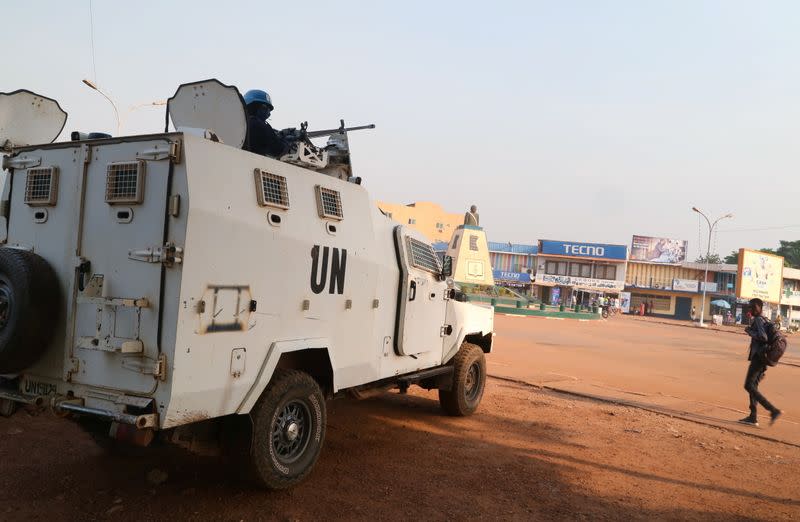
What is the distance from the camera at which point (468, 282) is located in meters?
35.3

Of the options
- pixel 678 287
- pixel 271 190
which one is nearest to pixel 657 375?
pixel 271 190

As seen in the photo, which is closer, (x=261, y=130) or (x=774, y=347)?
(x=261, y=130)

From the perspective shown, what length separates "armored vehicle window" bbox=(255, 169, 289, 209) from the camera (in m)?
4.33

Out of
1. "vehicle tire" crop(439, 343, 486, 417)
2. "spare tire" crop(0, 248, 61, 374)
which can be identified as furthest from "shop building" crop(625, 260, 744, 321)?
"spare tire" crop(0, 248, 61, 374)

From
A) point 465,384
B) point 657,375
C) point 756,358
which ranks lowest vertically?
point 657,375

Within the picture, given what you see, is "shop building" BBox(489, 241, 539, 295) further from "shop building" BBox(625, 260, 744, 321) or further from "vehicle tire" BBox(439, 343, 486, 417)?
"vehicle tire" BBox(439, 343, 486, 417)

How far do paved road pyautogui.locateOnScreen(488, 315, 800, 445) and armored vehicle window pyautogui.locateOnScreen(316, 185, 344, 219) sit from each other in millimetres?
6568

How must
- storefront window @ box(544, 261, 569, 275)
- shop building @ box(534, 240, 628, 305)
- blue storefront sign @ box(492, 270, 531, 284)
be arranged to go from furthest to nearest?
storefront window @ box(544, 261, 569, 275) → blue storefront sign @ box(492, 270, 531, 284) → shop building @ box(534, 240, 628, 305)

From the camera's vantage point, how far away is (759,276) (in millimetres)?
51688

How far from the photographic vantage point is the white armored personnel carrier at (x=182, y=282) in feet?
12.5

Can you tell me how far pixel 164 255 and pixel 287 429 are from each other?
170 cm

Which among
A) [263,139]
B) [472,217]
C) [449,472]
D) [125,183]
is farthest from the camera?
[472,217]

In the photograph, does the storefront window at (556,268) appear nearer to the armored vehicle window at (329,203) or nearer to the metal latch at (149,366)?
the armored vehicle window at (329,203)

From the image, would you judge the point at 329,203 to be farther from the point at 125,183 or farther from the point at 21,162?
the point at 21,162
